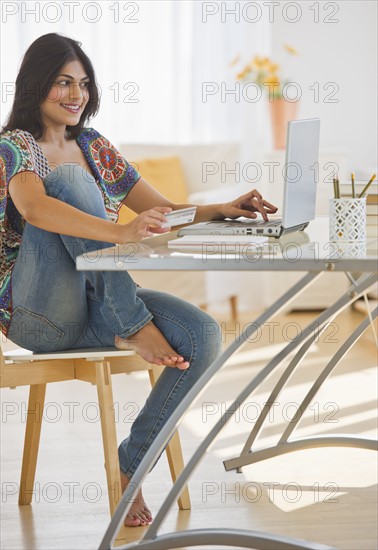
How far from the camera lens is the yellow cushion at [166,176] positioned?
4.53 meters

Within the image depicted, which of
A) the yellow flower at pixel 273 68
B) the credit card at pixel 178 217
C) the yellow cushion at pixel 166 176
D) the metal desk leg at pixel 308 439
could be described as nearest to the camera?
the credit card at pixel 178 217

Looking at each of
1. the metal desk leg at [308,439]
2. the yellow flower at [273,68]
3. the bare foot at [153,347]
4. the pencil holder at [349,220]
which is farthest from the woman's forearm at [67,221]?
the yellow flower at [273,68]

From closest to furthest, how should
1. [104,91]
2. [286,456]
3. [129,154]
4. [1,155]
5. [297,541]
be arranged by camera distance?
[297,541], [1,155], [286,456], [129,154], [104,91]

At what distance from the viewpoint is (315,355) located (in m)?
3.87

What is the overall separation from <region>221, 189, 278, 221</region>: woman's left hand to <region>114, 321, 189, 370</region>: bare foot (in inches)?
11.9

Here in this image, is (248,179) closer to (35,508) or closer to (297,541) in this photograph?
(35,508)

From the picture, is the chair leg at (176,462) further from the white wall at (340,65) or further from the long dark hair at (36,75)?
the white wall at (340,65)

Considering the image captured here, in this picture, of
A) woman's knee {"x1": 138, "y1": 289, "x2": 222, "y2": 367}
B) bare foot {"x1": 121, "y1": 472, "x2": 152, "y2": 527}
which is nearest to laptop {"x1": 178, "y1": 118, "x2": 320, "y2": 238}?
woman's knee {"x1": 138, "y1": 289, "x2": 222, "y2": 367}

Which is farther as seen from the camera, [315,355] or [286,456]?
[315,355]

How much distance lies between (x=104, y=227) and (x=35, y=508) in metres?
0.81

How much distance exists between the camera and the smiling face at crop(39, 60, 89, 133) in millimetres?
2121

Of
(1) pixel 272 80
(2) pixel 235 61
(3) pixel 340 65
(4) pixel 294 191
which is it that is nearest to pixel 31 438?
(4) pixel 294 191

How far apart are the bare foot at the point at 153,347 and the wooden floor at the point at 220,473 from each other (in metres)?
0.39

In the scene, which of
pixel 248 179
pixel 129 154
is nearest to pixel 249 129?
pixel 248 179
